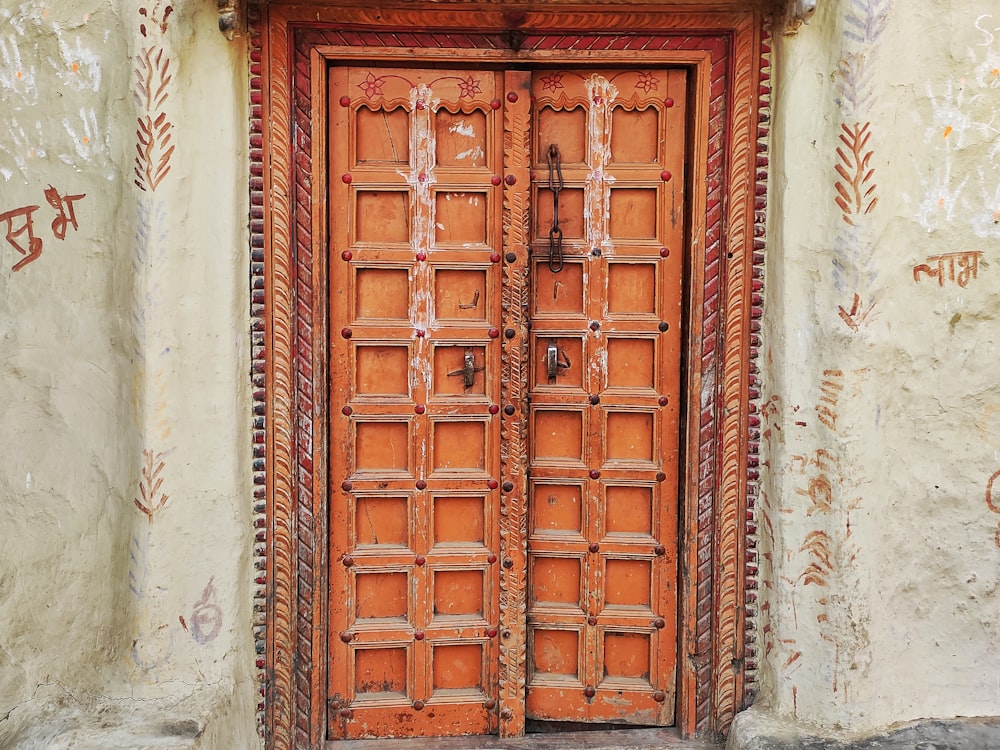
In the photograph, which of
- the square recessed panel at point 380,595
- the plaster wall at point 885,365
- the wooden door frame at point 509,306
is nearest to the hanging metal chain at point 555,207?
the wooden door frame at point 509,306

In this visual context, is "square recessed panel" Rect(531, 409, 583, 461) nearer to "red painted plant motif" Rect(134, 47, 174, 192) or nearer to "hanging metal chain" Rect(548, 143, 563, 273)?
"hanging metal chain" Rect(548, 143, 563, 273)

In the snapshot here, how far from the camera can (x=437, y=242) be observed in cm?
289

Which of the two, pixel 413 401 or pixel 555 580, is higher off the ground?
pixel 413 401

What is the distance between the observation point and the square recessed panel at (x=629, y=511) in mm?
2969

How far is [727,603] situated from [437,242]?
5.20 ft

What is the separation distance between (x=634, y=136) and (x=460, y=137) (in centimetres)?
60

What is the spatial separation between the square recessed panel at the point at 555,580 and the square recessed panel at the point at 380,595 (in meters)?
0.46

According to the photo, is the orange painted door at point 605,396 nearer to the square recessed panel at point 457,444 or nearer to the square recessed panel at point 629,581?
the square recessed panel at point 629,581

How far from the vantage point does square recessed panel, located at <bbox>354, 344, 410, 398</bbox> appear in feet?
9.55

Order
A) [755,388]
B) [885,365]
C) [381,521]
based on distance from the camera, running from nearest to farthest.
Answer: [885,365], [755,388], [381,521]

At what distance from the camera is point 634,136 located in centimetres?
291

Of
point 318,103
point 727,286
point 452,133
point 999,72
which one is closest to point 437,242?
point 452,133

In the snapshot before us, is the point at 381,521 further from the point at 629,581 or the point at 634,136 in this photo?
the point at 634,136

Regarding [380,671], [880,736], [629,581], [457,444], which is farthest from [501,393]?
[880,736]
